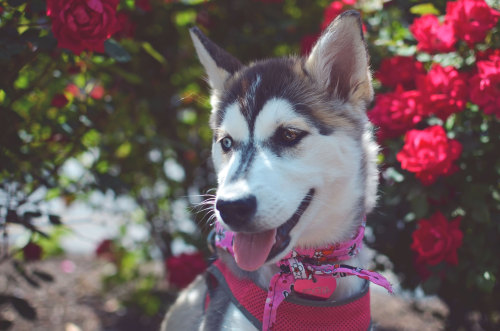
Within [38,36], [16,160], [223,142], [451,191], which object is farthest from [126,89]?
[451,191]

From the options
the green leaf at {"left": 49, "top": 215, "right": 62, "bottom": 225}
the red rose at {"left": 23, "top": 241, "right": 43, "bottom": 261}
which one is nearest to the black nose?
the green leaf at {"left": 49, "top": 215, "right": 62, "bottom": 225}

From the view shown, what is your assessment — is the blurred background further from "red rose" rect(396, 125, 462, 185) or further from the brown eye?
the brown eye

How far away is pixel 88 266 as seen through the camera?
5215 millimetres

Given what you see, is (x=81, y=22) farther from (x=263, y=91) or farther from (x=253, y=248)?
(x=253, y=248)

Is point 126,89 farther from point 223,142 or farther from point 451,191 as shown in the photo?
point 451,191

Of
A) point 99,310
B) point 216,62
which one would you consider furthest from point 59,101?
point 99,310

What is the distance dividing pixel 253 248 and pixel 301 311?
0.35 metres

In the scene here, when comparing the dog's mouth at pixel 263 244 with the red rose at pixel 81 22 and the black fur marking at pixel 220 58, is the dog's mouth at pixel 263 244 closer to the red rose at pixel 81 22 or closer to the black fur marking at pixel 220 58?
the black fur marking at pixel 220 58

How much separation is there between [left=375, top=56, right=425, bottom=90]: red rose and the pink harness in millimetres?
1145

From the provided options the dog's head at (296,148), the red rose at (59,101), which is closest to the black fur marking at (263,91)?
the dog's head at (296,148)

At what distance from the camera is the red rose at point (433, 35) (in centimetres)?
248

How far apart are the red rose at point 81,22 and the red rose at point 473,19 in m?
1.72

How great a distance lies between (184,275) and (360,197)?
5.65 ft

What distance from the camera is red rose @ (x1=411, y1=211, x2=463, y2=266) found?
2.43 meters
